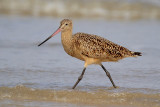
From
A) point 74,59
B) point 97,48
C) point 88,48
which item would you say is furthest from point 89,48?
point 74,59

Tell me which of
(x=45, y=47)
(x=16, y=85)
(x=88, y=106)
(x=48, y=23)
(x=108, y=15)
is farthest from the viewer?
(x=108, y=15)

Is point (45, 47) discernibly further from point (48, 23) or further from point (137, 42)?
point (48, 23)

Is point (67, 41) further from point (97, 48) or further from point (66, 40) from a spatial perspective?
point (97, 48)

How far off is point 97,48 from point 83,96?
0.99 m

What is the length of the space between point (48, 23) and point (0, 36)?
2.84 m

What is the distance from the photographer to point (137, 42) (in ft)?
36.8

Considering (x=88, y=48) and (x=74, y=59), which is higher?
(x=88, y=48)

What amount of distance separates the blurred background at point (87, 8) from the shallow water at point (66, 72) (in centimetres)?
296

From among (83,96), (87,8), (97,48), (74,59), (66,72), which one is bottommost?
(87,8)

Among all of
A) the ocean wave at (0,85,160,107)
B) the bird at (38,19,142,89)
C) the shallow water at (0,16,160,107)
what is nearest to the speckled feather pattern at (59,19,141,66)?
the bird at (38,19,142,89)

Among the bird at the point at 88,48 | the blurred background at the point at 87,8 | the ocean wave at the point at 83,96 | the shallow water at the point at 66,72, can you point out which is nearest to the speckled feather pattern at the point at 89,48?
the bird at the point at 88,48

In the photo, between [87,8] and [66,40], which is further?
[87,8]

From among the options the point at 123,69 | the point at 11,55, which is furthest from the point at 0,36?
the point at 123,69

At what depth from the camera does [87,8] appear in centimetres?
1672
